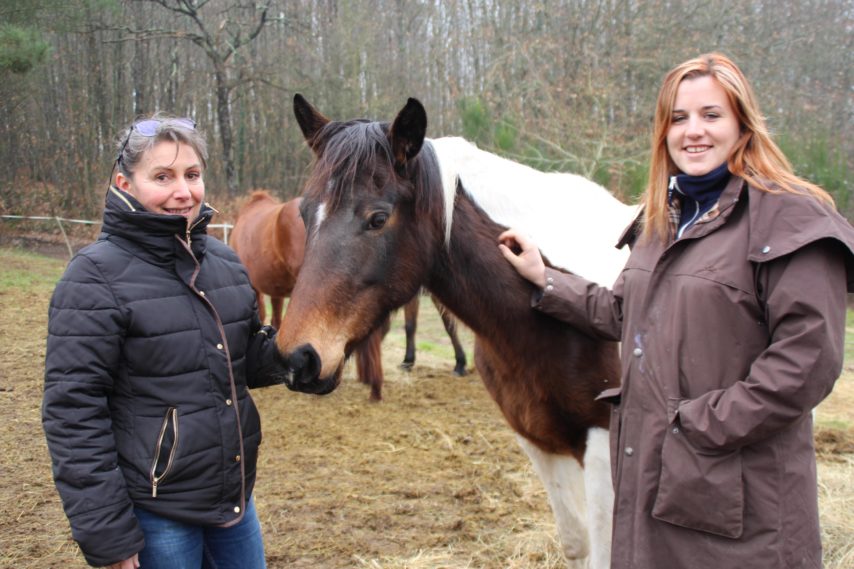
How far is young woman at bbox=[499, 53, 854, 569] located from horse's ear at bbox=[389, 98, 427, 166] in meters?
0.73

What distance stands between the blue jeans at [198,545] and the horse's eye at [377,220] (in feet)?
3.11

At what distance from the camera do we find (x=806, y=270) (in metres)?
1.29

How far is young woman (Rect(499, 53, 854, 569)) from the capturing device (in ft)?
4.28

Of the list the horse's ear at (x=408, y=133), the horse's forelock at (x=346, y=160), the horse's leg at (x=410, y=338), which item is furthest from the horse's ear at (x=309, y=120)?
the horse's leg at (x=410, y=338)

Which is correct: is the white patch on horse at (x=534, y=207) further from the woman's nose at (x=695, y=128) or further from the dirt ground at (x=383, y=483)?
the dirt ground at (x=383, y=483)

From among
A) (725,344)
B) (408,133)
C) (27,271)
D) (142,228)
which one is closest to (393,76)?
(27,271)

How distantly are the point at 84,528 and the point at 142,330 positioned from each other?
0.49m

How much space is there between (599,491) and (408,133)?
144cm

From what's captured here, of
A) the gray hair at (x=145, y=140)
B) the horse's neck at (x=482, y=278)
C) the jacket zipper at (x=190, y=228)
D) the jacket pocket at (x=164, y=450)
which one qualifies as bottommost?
the jacket pocket at (x=164, y=450)

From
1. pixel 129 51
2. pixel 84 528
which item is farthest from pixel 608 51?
pixel 129 51

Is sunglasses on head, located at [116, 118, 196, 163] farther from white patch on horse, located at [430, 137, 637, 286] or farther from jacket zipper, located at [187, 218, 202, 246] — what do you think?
white patch on horse, located at [430, 137, 637, 286]

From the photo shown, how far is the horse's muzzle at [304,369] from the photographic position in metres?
1.78

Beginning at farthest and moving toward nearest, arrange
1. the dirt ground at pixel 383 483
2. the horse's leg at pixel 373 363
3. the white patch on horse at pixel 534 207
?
the horse's leg at pixel 373 363 → the dirt ground at pixel 383 483 → the white patch on horse at pixel 534 207

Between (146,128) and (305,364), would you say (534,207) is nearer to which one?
(305,364)
